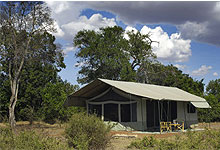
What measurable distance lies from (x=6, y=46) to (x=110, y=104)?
849 cm

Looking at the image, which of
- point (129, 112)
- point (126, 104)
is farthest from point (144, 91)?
point (129, 112)

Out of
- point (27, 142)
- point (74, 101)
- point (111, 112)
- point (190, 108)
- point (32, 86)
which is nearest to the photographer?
point (27, 142)

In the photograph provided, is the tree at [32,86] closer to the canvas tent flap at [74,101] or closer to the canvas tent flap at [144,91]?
the canvas tent flap at [74,101]

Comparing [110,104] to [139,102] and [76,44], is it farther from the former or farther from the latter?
[76,44]

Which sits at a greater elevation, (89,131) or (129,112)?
(129,112)

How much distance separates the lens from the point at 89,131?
695 centimetres

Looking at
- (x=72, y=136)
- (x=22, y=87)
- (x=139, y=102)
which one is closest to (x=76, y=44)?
(x=22, y=87)

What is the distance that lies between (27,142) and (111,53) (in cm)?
2048

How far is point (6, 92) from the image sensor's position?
2247 cm

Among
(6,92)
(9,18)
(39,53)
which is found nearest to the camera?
(9,18)

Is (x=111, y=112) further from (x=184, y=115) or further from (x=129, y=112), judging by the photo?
(x=184, y=115)

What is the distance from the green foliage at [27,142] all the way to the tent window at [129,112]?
8136 millimetres

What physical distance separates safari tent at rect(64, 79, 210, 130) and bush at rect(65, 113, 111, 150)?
5467mm

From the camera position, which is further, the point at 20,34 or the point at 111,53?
the point at 111,53
